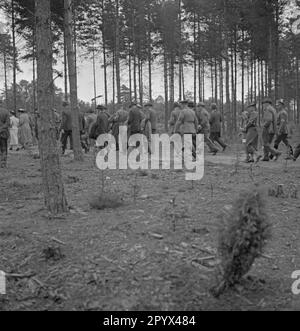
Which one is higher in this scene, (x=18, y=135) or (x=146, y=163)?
(x=18, y=135)

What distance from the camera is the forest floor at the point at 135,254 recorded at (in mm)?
4371


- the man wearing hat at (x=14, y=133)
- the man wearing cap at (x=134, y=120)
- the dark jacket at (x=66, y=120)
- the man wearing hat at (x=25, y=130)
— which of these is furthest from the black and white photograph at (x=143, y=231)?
the man wearing hat at (x=14, y=133)

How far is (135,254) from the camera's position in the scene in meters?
5.30

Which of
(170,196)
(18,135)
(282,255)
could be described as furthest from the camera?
(18,135)

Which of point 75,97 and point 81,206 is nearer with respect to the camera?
point 81,206

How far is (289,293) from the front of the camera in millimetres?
4457

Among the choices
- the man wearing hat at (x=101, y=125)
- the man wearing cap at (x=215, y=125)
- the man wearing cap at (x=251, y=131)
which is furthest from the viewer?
the man wearing cap at (x=215, y=125)

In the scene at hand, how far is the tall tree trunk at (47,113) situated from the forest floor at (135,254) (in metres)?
0.40

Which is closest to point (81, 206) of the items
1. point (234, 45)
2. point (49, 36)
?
point (49, 36)

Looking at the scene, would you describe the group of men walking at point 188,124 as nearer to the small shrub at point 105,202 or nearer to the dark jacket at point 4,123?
the dark jacket at point 4,123

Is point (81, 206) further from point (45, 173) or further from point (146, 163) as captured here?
point (146, 163)

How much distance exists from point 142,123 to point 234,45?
1781 cm
